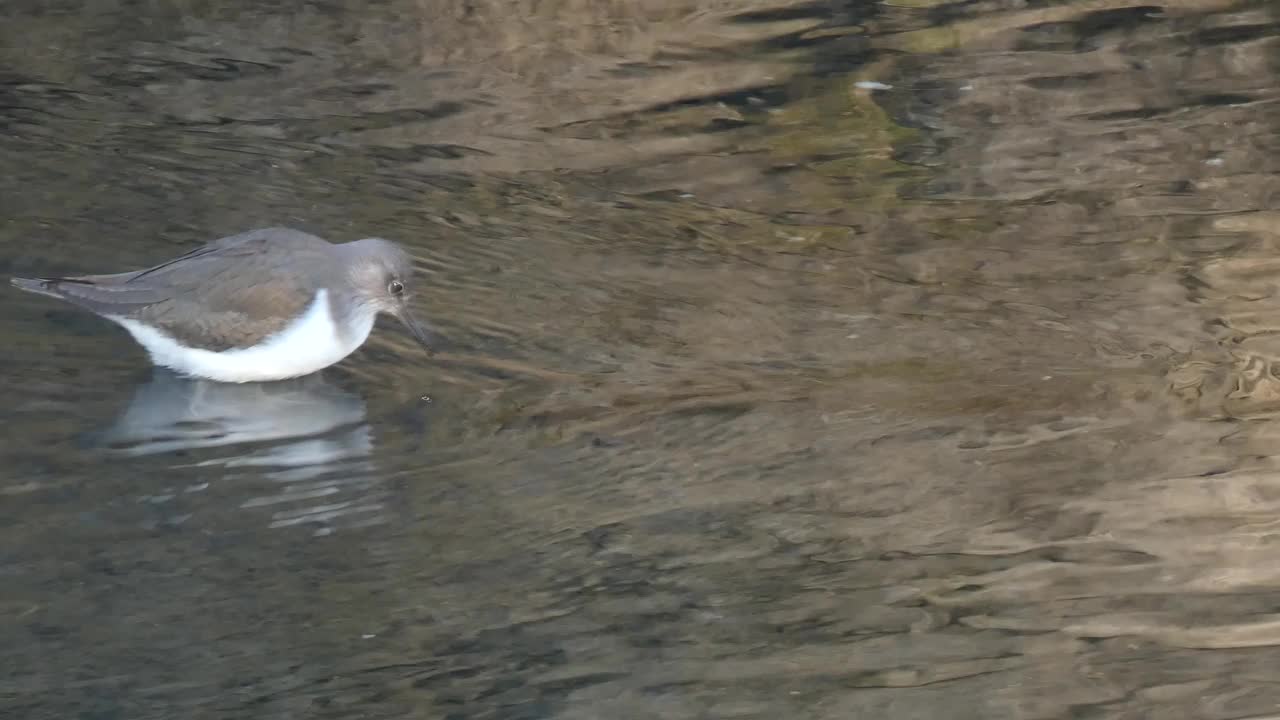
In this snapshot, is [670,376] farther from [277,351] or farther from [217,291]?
[217,291]

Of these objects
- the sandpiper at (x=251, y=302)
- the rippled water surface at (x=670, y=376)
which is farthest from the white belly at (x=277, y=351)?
the rippled water surface at (x=670, y=376)

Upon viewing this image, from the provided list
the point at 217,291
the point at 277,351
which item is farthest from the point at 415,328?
the point at 217,291

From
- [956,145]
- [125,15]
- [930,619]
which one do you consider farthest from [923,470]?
[125,15]

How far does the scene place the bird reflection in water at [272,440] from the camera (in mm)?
5707

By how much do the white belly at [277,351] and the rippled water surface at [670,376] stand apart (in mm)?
120

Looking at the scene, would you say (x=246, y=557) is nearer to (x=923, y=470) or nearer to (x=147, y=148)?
(x=923, y=470)

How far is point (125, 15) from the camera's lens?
34.1 ft

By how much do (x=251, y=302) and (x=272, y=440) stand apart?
1.98 ft

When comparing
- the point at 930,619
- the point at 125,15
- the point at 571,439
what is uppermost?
the point at 125,15

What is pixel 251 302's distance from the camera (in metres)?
6.48

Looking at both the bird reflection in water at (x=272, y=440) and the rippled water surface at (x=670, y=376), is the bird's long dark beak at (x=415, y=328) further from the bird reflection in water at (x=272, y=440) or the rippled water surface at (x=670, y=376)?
the bird reflection in water at (x=272, y=440)

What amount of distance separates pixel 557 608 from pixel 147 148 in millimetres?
4443

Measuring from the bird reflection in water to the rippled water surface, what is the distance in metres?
0.02

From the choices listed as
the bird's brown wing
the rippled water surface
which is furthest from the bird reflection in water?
the bird's brown wing
